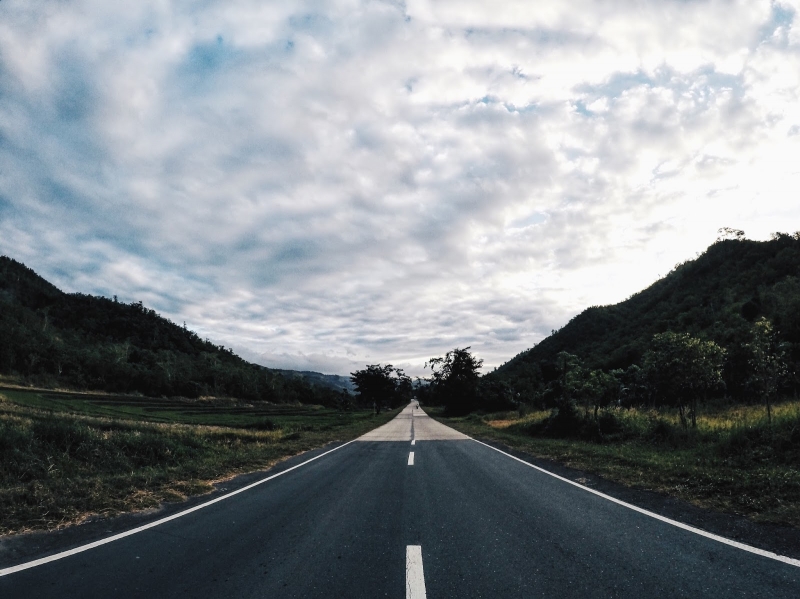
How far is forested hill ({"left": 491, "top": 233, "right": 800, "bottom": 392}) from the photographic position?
141 ft

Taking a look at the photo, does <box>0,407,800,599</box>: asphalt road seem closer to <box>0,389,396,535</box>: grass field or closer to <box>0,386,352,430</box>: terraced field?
<box>0,389,396,535</box>: grass field

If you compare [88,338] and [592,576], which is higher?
[88,338]

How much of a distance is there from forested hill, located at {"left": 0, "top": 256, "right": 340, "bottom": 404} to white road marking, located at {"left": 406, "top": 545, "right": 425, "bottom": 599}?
9960 cm

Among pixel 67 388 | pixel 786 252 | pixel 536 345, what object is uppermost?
pixel 786 252

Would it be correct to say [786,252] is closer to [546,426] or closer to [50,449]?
[546,426]

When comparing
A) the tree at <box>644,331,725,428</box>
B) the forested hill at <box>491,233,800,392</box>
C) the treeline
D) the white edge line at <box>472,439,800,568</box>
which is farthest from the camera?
the forested hill at <box>491,233,800,392</box>

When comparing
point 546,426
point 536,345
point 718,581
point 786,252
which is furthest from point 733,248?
point 718,581

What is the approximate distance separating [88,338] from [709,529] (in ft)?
565

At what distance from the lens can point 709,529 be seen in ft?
18.3

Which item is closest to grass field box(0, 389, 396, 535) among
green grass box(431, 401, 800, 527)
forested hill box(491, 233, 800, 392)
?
green grass box(431, 401, 800, 527)

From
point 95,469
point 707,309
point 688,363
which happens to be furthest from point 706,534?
point 707,309

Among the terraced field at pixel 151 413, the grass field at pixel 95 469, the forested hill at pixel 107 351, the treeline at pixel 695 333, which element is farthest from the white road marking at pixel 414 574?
the forested hill at pixel 107 351

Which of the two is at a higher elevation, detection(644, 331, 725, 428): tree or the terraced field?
detection(644, 331, 725, 428): tree

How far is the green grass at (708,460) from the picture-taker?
7.01 metres
